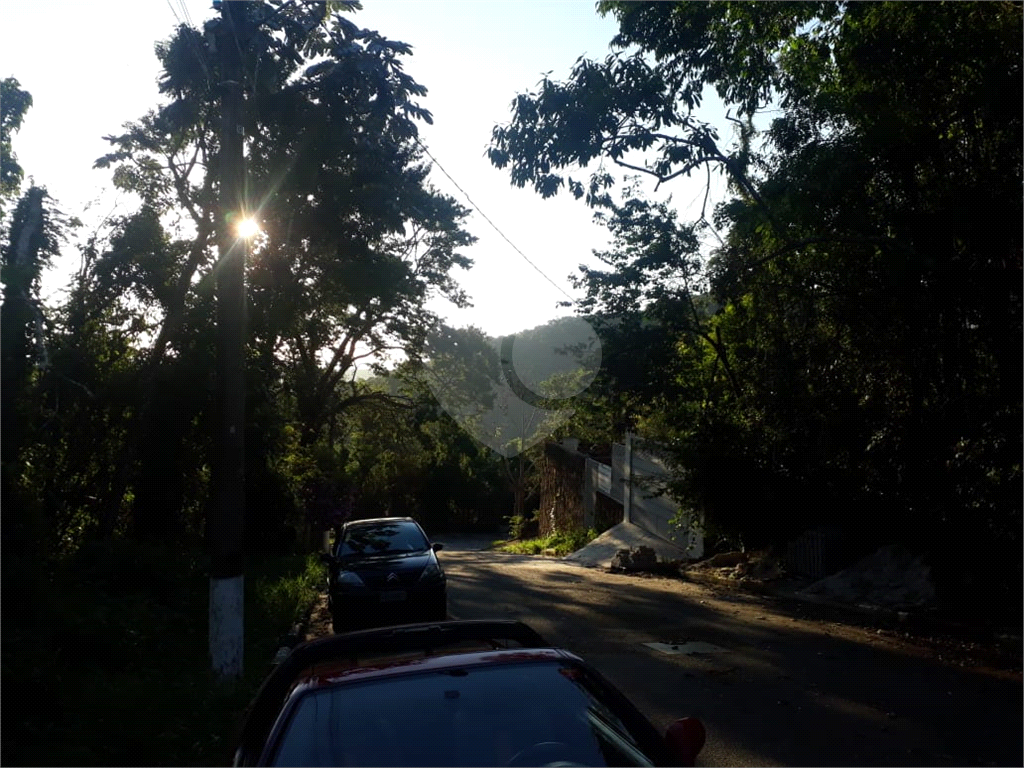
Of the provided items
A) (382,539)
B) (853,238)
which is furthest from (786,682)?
(382,539)

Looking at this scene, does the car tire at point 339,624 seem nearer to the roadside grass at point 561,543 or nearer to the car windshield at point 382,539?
the car windshield at point 382,539

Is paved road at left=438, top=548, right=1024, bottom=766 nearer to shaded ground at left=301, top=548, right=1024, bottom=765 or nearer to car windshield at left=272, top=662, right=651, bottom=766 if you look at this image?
shaded ground at left=301, top=548, right=1024, bottom=765

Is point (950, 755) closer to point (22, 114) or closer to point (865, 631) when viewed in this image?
point (865, 631)

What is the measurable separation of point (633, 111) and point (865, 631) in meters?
8.35

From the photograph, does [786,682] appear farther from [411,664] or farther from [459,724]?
[459,724]

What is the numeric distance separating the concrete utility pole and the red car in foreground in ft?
18.2

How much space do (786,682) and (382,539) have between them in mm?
7692

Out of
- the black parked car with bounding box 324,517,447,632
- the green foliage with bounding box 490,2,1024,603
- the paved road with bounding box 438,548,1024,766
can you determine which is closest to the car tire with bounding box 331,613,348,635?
the black parked car with bounding box 324,517,447,632

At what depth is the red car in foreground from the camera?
3.67 m

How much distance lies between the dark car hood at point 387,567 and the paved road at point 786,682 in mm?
1183

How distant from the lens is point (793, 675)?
10023mm

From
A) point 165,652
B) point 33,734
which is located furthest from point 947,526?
point 33,734

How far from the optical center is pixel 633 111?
15.1m

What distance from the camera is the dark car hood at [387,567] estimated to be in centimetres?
1395
